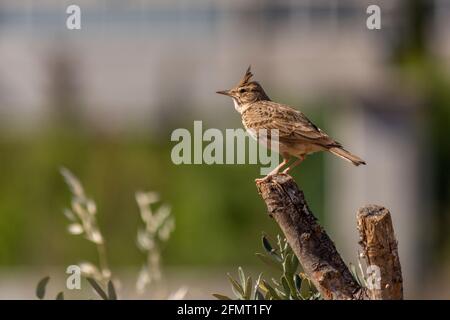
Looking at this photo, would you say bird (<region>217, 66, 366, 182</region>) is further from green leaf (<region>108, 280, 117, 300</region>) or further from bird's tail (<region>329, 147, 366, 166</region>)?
green leaf (<region>108, 280, 117, 300</region>)

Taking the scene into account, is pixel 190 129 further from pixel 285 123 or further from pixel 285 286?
pixel 285 286

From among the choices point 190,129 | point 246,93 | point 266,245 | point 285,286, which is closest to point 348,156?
point 246,93

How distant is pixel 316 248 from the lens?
3182 mm

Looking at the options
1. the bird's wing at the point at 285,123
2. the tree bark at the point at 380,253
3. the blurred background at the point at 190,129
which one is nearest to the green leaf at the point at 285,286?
the tree bark at the point at 380,253

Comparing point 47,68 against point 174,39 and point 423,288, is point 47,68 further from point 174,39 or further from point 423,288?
point 423,288

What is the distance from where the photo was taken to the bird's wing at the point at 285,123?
4594mm

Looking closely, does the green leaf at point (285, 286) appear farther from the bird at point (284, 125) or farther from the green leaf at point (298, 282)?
the bird at point (284, 125)

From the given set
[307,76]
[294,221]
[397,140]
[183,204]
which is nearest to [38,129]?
[183,204]

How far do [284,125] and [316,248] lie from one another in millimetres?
1573

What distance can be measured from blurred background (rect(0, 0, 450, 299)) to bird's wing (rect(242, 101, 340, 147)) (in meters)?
5.61

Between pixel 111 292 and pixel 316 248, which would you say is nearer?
pixel 316 248

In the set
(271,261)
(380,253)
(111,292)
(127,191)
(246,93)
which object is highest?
(246,93)

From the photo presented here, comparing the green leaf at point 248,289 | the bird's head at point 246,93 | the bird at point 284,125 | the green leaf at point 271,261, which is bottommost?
the green leaf at point 248,289

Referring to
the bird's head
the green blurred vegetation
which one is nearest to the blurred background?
the green blurred vegetation
